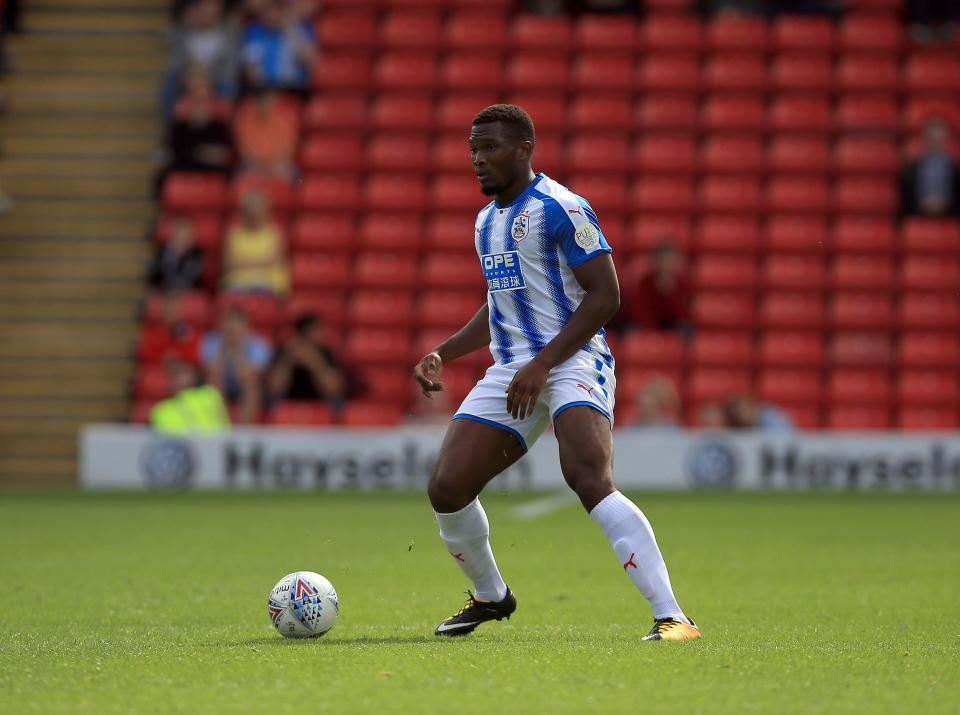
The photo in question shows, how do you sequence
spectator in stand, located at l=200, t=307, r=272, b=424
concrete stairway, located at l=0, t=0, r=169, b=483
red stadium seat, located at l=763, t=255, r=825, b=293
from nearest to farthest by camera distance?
spectator in stand, located at l=200, t=307, r=272, b=424 → concrete stairway, located at l=0, t=0, r=169, b=483 → red stadium seat, located at l=763, t=255, r=825, b=293

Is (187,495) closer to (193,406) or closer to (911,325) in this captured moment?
(193,406)

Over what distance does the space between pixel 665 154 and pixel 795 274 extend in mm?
2356

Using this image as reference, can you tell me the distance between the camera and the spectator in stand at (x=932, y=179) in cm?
1881

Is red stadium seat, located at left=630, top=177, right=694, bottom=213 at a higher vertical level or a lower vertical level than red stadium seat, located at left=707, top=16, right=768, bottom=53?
lower

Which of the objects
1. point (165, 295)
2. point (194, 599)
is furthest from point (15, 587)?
point (165, 295)

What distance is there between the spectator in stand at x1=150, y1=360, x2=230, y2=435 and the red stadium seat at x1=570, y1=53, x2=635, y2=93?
23.2ft

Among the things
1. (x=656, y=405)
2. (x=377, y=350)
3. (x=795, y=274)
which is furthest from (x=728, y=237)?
(x=377, y=350)

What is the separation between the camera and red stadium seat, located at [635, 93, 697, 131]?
20.2m

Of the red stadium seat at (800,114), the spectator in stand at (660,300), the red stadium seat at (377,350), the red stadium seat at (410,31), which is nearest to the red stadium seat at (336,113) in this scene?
the red stadium seat at (410,31)

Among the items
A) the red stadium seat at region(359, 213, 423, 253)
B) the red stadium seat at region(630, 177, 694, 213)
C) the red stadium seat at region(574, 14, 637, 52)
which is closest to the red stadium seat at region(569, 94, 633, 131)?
the red stadium seat at region(574, 14, 637, 52)

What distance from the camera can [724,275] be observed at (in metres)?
18.9

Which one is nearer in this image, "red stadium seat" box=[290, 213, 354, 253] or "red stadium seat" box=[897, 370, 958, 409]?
"red stadium seat" box=[897, 370, 958, 409]

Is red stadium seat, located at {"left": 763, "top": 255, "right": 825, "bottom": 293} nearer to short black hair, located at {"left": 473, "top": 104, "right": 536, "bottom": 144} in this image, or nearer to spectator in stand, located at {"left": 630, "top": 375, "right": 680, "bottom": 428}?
spectator in stand, located at {"left": 630, "top": 375, "right": 680, "bottom": 428}

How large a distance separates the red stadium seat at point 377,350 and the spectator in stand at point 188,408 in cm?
245
